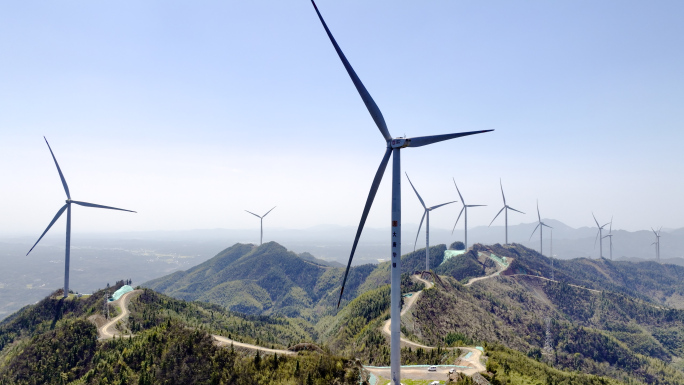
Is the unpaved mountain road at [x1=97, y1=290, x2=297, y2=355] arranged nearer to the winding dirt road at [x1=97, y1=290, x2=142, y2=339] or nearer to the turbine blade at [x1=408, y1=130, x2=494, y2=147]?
the winding dirt road at [x1=97, y1=290, x2=142, y2=339]

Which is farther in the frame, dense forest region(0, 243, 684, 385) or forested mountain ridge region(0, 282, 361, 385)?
dense forest region(0, 243, 684, 385)

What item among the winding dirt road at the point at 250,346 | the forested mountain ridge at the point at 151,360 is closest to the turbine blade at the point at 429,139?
the forested mountain ridge at the point at 151,360

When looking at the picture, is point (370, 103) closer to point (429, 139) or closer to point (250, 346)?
point (429, 139)

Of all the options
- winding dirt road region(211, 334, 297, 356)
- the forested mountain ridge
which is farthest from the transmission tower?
winding dirt road region(211, 334, 297, 356)

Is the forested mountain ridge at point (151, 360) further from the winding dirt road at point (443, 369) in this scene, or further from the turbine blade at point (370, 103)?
the turbine blade at point (370, 103)

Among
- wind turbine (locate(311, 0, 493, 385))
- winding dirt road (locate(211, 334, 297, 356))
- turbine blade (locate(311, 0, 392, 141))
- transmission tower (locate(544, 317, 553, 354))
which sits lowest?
transmission tower (locate(544, 317, 553, 354))

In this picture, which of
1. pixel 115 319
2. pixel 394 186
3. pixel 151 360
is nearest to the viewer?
pixel 394 186

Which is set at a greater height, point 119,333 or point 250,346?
point 250,346

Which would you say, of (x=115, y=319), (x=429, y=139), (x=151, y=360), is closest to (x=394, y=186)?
(x=429, y=139)

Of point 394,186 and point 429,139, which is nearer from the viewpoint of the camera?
point 394,186
